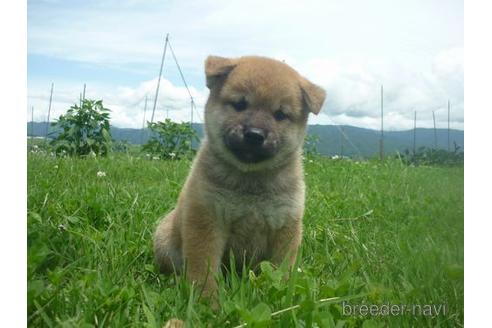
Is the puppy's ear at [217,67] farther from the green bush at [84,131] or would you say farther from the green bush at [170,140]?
the green bush at [84,131]

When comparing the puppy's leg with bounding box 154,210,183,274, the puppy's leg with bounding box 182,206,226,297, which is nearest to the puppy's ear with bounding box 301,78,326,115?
the puppy's leg with bounding box 182,206,226,297

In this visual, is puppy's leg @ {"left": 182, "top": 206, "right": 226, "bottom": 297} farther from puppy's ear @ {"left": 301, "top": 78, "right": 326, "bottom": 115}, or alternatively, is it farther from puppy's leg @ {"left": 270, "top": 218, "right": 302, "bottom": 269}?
puppy's ear @ {"left": 301, "top": 78, "right": 326, "bottom": 115}

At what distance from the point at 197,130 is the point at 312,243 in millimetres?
679

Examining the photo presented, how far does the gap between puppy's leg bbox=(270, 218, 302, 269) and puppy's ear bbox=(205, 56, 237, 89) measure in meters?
0.60

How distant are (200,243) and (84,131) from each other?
55 centimetres

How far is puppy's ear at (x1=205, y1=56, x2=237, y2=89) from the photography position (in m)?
2.19

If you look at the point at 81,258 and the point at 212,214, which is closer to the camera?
the point at 81,258

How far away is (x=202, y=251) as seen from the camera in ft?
7.09

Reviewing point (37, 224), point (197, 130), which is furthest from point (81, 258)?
point (197, 130)

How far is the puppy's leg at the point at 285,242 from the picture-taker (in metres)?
2.27

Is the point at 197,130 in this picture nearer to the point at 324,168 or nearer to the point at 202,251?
the point at 202,251

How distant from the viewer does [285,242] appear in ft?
7.47

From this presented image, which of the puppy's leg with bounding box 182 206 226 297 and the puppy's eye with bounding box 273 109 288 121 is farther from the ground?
the puppy's eye with bounding box 273 109 288 121

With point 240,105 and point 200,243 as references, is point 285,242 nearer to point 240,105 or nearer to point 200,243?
point 200,243
